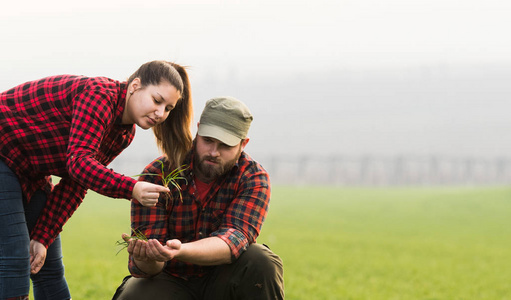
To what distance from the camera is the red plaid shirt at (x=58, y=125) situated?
11.4 feet

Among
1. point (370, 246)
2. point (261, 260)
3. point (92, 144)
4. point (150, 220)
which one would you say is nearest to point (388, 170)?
point (370, 246)

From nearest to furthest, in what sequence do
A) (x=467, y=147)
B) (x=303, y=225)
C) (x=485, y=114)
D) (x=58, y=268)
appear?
(x=58, y=268), (x=303, y=225), (x=467, y=147), (x=485, y=114)

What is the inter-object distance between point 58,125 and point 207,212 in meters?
0.99

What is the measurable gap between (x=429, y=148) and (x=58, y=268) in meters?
64.4

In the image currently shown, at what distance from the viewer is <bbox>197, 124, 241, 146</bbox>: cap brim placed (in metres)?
3.82

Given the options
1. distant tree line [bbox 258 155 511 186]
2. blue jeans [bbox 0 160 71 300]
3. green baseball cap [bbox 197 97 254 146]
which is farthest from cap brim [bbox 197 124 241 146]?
distant tree line [bbox 258 155 511 186]

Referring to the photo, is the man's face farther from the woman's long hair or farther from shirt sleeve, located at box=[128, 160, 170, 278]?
shirt sleeve, located at box=[128, 160, 170, 278]

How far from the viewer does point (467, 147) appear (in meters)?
65.9

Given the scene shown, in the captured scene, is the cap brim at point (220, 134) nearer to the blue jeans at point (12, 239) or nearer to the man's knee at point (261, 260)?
the man's knee at point (261, 260)

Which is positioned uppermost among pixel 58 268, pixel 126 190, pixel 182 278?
pixel 126 190

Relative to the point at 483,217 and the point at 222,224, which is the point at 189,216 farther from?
the point at 483,217

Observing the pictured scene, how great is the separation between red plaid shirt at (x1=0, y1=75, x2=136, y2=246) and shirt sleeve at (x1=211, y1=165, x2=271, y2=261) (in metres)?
0.76

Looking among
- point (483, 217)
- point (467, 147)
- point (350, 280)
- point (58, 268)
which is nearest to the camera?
point (58, 268)

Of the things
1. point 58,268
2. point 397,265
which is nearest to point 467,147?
point 397,265
